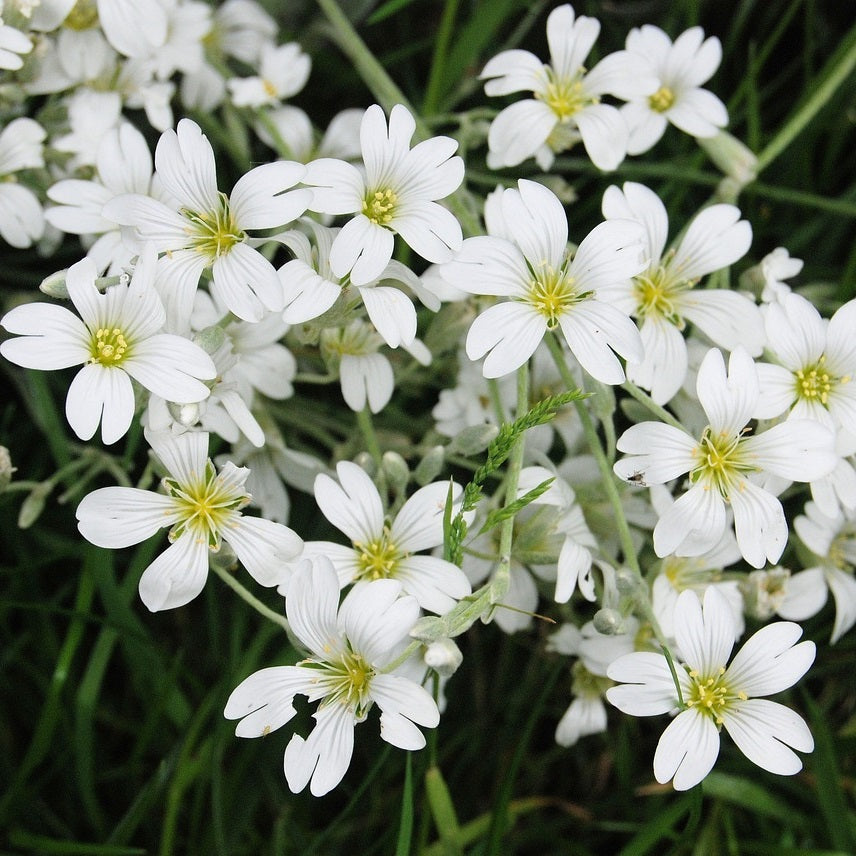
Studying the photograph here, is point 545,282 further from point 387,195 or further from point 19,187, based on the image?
point 19,187

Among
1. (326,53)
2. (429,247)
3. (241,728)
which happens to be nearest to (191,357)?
(429,247)

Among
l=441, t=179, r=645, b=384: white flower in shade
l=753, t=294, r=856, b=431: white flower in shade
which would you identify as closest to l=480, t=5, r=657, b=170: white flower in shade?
l=441, t=179, r=645, b=384: white flower in shade

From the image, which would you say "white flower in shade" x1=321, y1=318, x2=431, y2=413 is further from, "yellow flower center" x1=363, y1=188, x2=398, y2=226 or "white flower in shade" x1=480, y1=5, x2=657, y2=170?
"white flower in shade" x1=480, y1=5, x2=657, y2=170

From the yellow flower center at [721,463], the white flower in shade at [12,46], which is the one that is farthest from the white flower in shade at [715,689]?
the white flower in shade at [12,46]

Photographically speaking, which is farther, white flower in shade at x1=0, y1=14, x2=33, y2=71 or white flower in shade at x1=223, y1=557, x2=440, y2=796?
white flower in shade at x1=0, y1=14, x2=33, y2=71

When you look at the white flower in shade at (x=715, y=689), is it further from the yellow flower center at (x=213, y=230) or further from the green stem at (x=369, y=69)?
the green stem at (x=369, y=69)

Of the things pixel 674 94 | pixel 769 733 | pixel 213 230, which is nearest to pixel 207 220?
pixel 213 230
